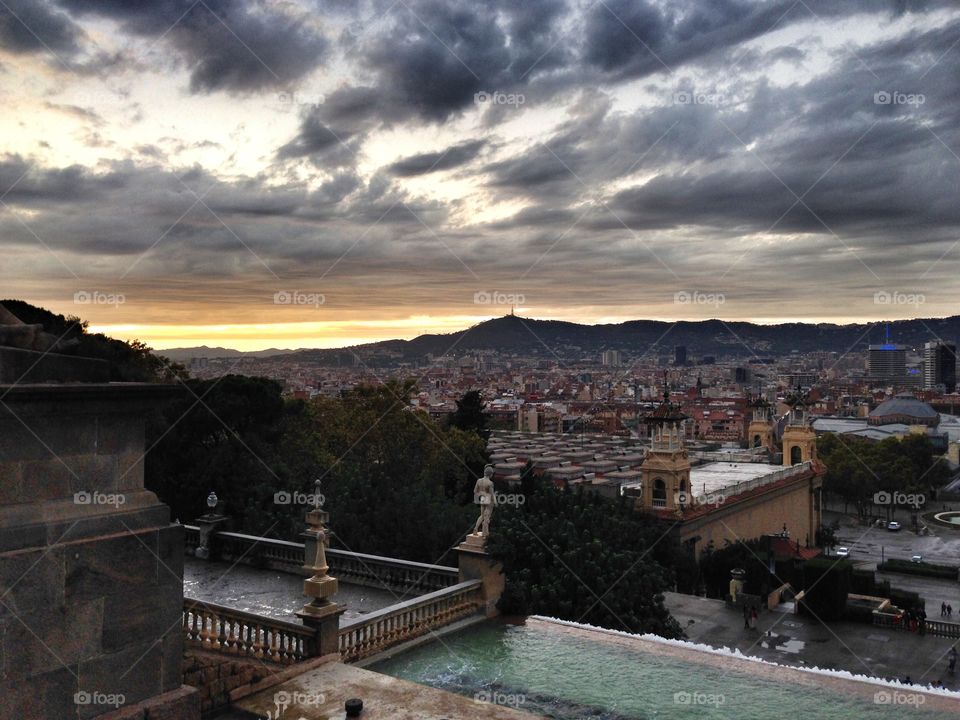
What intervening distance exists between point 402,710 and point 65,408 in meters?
4.75

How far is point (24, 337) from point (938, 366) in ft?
604

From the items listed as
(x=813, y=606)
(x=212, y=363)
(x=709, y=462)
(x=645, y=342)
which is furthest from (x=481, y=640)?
(x=645, y=342)

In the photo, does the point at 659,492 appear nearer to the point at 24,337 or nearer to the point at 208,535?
the point at 208,535

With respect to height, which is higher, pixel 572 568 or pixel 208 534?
pixel 208 534

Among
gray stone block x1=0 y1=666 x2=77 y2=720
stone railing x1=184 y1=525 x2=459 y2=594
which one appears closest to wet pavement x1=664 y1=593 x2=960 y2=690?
stone railing x1=184 y1=525 x2=459 y2=594

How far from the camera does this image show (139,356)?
98.2 ft

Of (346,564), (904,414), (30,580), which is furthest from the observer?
(904,414)

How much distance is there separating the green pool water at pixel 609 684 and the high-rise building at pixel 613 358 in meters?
140

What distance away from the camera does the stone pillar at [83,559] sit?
4883mm

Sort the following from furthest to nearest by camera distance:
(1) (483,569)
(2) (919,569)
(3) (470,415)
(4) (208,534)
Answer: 1. (2) (919,569)
2. (3) (470,415)
3. (4) (208,534)
4. (1) (483,569)

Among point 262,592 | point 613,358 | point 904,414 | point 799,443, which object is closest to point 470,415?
point 799,443

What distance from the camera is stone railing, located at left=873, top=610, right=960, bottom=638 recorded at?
25812mm

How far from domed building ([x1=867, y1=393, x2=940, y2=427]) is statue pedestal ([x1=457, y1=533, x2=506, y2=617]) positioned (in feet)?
363

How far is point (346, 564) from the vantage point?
15.1m
